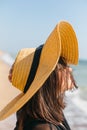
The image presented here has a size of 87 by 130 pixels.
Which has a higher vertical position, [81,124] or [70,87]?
[70,87]

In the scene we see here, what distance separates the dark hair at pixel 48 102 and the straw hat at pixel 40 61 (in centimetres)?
5

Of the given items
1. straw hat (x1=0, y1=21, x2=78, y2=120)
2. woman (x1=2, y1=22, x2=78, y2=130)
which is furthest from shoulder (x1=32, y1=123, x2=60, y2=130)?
straw hat (x1=0, y1=21, x2=78, y2=120)

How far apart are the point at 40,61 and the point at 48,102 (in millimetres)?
192

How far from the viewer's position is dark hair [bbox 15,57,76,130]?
222 centimetres

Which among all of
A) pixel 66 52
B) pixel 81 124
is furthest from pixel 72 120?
pixel 66 52

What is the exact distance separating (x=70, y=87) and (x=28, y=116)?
0.24 m

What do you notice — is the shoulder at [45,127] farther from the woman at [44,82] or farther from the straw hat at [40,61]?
the straw hat at [40,61]

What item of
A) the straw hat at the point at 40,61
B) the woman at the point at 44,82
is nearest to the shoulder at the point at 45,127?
the woman at the point at 44,82

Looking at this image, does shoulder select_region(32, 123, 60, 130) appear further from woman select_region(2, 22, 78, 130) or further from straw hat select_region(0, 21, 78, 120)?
straw hat select_region(0, 21, 78, 120)

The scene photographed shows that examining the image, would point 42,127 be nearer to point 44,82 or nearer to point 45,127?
point 45,127

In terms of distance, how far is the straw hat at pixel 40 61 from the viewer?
2129 mm

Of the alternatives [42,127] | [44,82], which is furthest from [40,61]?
[42,127]

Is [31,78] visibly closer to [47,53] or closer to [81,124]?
[47,53]

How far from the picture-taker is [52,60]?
2133 millimetres
